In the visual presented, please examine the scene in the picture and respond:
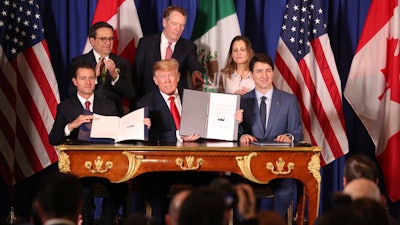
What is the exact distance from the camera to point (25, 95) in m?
7.17

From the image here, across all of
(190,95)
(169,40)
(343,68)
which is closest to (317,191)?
(190,95)

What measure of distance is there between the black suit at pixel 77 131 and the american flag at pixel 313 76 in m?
2.05

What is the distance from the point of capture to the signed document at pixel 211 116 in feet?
19.3

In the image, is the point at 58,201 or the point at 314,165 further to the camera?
the point at 314,165

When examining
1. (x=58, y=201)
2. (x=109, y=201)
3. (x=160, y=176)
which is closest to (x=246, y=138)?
(x=160, y=176)

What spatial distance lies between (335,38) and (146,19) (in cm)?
194

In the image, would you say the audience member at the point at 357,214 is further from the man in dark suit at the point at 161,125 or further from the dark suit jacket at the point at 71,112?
the dark suit jacket at the point at 71,112

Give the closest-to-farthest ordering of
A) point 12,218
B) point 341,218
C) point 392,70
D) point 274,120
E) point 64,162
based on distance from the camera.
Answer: point 341,218
point 64,162
point 274,120
point 12,218
point 392,70

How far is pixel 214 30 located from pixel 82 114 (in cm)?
211

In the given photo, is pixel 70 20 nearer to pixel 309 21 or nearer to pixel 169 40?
pixel 169 40

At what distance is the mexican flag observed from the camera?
24.6ft

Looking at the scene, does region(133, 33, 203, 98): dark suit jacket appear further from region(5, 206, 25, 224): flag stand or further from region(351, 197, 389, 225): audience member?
region(351, 197, 389, 225): audience member

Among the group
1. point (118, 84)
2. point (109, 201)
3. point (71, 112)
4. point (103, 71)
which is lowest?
point (109, 201)

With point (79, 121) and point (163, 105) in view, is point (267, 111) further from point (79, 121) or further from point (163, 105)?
point (79, 121)
